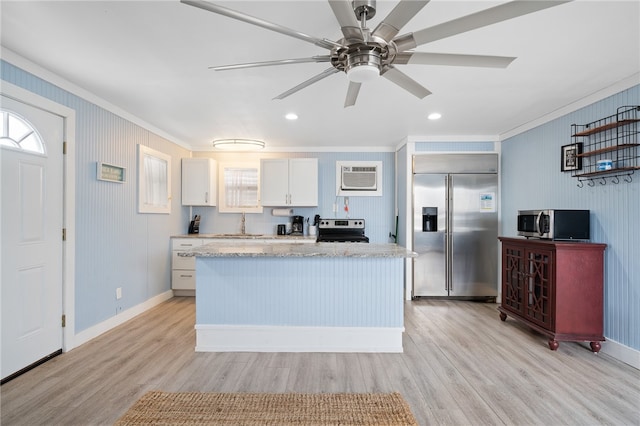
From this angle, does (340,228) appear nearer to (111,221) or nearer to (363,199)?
(363,199)

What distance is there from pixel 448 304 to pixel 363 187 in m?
2.16

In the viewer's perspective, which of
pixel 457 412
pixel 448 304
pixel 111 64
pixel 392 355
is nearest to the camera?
pixel 457 412

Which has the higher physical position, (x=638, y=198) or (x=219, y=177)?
(x=219, y=177)

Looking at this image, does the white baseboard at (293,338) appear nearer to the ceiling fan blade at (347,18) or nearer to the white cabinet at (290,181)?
the ceiling fan blade at (347,18)

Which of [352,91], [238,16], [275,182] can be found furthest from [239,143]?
[238,16]

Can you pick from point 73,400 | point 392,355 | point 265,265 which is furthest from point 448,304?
point 73,400

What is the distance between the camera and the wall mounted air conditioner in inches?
198

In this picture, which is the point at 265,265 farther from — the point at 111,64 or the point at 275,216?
the point at 275,216

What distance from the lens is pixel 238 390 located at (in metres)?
2.10

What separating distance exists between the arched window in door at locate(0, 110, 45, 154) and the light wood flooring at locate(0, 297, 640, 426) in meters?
1.70

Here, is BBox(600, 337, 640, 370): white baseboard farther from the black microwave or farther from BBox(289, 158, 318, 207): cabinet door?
BBox(289, 158, 318, 207): cabinet door

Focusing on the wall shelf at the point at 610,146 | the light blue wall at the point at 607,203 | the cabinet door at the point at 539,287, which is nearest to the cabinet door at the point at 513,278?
the cabinet door at the point at 539,287

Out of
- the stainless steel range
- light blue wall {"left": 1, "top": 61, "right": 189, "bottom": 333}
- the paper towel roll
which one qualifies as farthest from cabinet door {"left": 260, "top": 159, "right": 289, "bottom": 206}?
light blue wall {"left": 1, "top": 61, "right": 189, "bottom": 333}

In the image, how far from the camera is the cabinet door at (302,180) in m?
4.83
